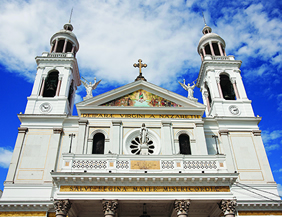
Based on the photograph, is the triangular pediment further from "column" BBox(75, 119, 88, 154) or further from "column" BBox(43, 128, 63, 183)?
"column" BBox(43, 128, 63, 183)

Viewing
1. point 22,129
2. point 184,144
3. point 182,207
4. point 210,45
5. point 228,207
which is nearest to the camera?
point 182,207

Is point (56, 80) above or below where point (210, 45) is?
below

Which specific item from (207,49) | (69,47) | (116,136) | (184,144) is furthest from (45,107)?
(207,49)

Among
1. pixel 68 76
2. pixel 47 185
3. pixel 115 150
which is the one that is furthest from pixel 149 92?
pixel 47 185

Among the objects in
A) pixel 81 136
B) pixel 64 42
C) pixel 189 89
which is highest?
pixel 64 42

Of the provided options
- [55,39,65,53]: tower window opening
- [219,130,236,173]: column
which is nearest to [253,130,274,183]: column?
[219,130,236,173]: column

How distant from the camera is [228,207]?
14.9 metres

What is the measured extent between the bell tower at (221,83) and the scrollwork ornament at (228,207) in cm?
878

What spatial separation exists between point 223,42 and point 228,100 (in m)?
8.08

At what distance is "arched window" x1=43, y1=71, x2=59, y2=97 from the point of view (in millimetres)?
23922

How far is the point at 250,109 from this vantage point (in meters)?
23.2

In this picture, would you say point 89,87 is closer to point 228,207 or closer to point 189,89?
point 189,89

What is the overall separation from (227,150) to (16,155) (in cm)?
1539

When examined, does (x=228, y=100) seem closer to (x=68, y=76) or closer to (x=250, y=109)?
(x=250, y=109)
